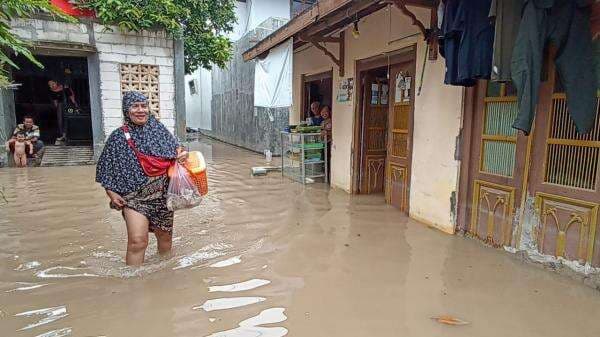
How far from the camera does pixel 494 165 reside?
3756 millimetres

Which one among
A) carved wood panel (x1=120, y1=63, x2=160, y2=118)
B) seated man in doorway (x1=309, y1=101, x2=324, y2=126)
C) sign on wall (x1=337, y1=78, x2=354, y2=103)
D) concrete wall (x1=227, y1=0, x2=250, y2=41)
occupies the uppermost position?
concrete wall (x1=227, y1=0, x2=250, y2=41)

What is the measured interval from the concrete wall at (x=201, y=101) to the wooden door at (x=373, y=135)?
13612 millimetres

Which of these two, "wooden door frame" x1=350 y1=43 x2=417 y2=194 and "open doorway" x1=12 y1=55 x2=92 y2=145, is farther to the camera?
"open doorway" x1=12 y1=55 x2=92 y2=145

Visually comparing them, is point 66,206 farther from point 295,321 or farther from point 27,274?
point 295,321

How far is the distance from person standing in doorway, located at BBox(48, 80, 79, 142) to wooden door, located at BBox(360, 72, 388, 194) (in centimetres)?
888

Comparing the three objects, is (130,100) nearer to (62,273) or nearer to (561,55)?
(62,273)

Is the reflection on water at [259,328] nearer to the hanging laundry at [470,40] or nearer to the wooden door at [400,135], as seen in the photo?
the hanging laundry at [470,40]

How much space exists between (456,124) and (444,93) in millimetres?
382

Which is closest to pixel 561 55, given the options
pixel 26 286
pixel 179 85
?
pixel 26 286

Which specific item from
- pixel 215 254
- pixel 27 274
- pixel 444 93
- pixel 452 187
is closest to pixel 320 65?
pixel 444 93

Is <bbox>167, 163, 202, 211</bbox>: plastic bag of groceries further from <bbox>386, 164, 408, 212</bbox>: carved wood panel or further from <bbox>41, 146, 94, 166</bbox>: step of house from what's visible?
<bbox>41, 146, 94, 166</bbox>: step of house

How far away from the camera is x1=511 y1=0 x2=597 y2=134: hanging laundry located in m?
2.81

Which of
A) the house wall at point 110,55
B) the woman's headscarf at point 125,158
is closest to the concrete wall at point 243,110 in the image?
the house wall at point 110,55

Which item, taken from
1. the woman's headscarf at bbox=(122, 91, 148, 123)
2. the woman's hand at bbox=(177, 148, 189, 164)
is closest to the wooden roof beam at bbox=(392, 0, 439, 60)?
the woman's hand at bbox=(177, 148, 189, 164)
